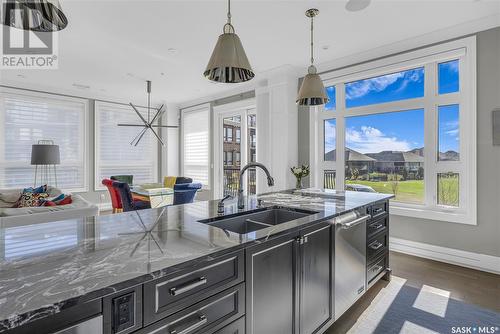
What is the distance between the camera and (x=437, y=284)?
2.79m

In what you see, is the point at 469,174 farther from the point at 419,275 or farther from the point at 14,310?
the point at 14,310

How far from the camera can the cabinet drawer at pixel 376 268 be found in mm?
2400

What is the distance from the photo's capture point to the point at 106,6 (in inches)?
113

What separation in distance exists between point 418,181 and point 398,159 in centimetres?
42

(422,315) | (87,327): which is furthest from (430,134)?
(87,327)

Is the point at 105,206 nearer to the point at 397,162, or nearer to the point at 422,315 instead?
the point at 397,162

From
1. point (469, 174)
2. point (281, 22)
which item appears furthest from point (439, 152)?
point (281, 22)

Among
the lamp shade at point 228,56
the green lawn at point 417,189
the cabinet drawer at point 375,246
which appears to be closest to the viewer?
the lamp shade at point 228,56

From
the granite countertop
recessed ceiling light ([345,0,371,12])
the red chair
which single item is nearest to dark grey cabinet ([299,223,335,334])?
the granite countertop

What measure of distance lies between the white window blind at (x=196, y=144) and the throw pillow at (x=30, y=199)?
3643 mm

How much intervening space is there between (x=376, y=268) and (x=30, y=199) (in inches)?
187

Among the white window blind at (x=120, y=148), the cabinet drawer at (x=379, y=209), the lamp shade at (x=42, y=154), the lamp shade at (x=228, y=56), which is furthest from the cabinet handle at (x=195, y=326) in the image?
the white window blind at (x=120, y=148)

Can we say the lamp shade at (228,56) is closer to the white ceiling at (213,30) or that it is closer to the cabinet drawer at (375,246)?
the white ceiling at (213,30)

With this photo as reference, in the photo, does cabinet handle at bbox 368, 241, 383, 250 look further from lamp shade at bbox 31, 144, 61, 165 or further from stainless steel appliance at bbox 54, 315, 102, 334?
lamp shade at bbox 31, 144, 61, 165
